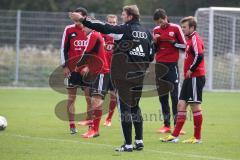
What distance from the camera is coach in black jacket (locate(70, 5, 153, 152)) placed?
1051 cm

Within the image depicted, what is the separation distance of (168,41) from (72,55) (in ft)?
6.12

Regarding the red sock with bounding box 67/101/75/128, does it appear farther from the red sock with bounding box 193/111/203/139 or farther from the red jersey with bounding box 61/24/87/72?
the red sock with bounding box 193/111/203/139

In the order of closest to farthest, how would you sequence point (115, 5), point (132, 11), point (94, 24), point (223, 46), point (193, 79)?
point (94, 24)
point (132, 11)
point (193, 79)
point (223, 46)
point (115, 5)

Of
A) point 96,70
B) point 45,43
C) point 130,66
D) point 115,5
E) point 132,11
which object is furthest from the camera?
point 115,5

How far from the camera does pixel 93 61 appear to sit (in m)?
12.9

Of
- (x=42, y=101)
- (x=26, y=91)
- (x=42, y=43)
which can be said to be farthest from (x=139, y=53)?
(x=42, y=43)

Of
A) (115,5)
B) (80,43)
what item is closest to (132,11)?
(80,43)

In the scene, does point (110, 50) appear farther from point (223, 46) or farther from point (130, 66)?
point (223, 46)

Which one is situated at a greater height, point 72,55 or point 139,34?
point 139,34

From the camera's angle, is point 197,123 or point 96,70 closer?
point 197,123

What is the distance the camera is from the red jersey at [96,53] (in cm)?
1263

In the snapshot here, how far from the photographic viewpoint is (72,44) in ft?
43.4

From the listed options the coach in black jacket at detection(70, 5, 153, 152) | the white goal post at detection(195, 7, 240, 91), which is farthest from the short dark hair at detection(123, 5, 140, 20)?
the white goal post at detection(195, 7, 240, 91)

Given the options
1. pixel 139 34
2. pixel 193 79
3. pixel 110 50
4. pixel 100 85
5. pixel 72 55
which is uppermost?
pixel 139 34
